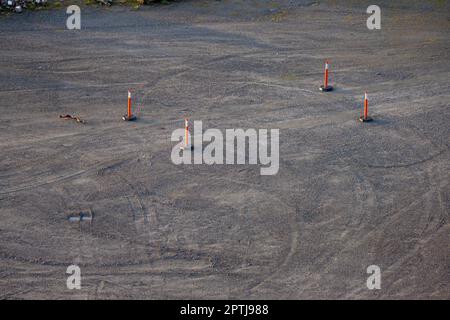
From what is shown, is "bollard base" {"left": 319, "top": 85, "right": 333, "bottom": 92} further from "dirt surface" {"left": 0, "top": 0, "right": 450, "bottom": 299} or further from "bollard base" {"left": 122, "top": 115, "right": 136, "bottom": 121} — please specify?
"bollard base" {"left": 122, "top": 115, "right": 136, "bottom": 121}

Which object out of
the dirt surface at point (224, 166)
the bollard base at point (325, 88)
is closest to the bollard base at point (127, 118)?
the dirt surface at point (224, 166)

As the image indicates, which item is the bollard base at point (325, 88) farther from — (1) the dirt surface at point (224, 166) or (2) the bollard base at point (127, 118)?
(2) the bollard base at point (127, 118)

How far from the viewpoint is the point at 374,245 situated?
773 inches

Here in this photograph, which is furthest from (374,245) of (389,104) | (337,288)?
(389,104)

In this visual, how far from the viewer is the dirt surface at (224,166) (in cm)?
1858

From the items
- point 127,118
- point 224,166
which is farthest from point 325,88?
point 127,118

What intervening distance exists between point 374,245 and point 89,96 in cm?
1429

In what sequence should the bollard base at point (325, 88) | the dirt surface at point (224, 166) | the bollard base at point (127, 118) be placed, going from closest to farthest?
the dirt surface at point (224, 166), the bollard base at point (127, 118), the bollard base at point (325, 88)

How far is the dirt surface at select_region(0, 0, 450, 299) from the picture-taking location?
61.0 ft

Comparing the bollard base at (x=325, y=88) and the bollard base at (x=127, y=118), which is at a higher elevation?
the bollard base at (x=325, y=88)

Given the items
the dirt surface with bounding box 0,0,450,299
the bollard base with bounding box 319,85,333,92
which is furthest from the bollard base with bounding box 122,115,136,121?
the bollard base with bounding box 319,85,333,92

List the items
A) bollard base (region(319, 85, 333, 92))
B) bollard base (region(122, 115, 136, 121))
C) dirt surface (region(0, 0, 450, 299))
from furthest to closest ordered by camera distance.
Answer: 1. bollard base (region(319, 85, 333, 92))
2. bollard base (region(122, 115, 136, 121))
3. dirt surface (region(0, 0, 450, 299))

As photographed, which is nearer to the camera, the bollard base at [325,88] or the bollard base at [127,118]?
the bollard base at [127,118]

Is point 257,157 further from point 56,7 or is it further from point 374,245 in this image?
point 56,7
